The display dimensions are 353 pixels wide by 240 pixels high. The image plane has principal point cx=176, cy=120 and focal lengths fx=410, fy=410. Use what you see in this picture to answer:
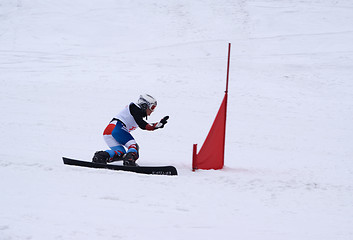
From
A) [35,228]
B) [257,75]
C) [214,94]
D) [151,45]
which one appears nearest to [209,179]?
[35,228]

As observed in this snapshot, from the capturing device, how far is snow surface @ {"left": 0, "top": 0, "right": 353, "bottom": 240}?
4.54 meters

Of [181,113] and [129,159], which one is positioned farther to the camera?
[181,113]

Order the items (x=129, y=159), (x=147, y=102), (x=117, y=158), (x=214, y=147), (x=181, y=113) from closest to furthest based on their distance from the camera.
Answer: (x=129, y=159) → (x=147, y=102) → (x=214, y=147) → (x=117, y=158) → (x=181, y=113)

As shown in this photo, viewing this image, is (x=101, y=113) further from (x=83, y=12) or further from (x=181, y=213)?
(x=83, y=12)

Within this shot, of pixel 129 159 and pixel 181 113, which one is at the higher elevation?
pixel 181 113

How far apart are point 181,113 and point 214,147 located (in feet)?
13.2

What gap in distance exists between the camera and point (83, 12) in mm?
19672

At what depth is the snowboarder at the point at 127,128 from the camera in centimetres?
632

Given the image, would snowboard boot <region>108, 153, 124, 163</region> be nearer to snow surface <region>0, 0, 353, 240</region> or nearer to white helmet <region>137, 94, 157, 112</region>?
snow surface <region>0, 0, 353, 240</region>

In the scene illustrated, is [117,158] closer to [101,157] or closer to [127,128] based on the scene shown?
[101,157]

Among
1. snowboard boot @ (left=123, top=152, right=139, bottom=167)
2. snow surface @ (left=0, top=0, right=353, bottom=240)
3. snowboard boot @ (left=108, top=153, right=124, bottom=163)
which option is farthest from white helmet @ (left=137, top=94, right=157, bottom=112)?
snow surface @ (left=0, top=0, right=353, bottom=240)

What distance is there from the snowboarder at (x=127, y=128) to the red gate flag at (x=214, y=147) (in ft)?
2.55

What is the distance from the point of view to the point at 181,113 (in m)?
10.5

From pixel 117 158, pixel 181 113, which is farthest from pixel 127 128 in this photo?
pixel 181 113
